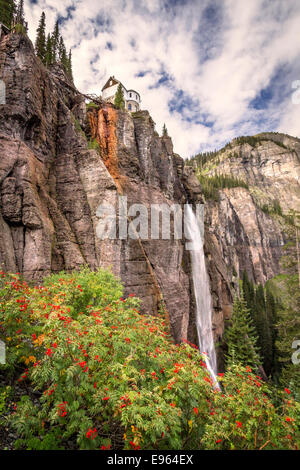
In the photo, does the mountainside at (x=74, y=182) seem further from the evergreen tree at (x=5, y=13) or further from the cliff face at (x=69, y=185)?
the evergreen tree at (x=5, y=13)

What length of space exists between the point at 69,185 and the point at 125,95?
53.0 meters

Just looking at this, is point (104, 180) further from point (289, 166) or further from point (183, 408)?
point (289, 166)

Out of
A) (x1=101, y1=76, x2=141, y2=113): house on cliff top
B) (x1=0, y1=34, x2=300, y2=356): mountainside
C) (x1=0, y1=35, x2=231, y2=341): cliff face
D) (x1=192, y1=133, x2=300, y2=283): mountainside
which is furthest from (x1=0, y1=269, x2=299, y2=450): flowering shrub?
(x1=101, y1=76, x2=141, y2=113): house on cliff top

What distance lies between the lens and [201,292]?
25.5 meters

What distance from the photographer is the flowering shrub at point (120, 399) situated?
4.08 meters

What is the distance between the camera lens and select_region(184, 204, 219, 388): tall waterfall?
2372cm

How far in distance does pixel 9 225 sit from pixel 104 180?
22.3 feet

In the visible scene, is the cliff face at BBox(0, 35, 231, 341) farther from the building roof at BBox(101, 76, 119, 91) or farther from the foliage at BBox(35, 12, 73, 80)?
the building roof at BBox(101, 76, 119, 91)

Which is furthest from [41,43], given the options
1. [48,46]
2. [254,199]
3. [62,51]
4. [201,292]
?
[254,199]
